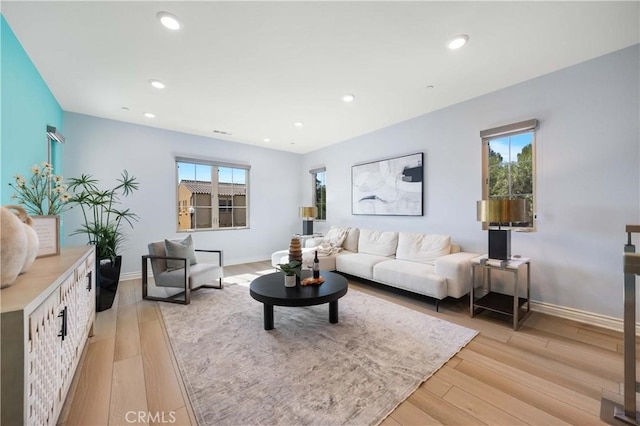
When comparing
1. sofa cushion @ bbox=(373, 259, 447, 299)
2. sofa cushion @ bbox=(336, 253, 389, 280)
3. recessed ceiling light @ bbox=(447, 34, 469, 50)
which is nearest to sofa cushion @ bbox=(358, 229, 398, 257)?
sofa cushion @ bbox=(336, 253, 389, 280)

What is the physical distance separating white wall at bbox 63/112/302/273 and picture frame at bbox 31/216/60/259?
2633 mm

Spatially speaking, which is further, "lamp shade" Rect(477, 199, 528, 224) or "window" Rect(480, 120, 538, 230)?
"window" Rect(480, 120, 538, 230)

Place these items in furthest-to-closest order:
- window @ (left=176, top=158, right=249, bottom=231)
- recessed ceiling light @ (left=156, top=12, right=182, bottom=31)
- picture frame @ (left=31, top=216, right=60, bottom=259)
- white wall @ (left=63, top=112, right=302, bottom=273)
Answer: window @ (left=176, top=158, right=249, bottom=231) < white wall @ (left=63, top=112, right=302, bottom=273) < recessed ceiling light @ (left=156, top=12, right=182, bottom=31) < picture frame @ (left=31, top=216, right=60, bottom=259)

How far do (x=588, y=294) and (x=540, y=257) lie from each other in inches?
20.2

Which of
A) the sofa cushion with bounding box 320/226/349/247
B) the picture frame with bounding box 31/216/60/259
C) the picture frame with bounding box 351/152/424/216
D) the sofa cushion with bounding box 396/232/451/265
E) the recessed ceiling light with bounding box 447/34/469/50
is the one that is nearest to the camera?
the picture frame with bounding box 31/216/60/259

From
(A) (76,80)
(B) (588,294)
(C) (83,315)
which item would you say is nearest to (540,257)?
(B) (588,294)

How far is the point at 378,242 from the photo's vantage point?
4340 millimetres

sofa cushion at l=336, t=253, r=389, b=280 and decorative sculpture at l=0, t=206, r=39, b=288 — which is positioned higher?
decorative sculpture at l=0, t=206, r=39, b=288

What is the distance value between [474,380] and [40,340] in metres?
2.57

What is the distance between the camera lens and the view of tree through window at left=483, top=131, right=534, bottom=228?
9.93 feet

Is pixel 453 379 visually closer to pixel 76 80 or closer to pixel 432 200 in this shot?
pixel 432 200

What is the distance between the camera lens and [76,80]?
2922mm

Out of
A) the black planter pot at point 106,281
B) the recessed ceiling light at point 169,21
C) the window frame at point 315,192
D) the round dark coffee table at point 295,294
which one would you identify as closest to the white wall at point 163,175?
the window frame at point 315,192

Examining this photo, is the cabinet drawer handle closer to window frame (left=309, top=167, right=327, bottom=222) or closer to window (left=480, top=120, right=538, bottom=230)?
window (left=480, top=120, right=538, bottom=230)
